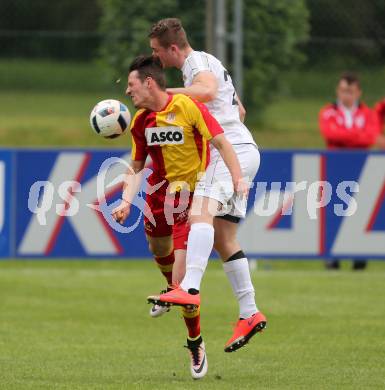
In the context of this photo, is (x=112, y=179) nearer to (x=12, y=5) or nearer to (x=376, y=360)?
(x=12, y=5)

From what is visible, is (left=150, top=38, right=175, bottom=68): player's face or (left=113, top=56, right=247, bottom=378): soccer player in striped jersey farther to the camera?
(left=150, top=38, right=175, bottom=68): player's face

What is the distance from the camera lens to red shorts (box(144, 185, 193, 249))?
26.3 feet

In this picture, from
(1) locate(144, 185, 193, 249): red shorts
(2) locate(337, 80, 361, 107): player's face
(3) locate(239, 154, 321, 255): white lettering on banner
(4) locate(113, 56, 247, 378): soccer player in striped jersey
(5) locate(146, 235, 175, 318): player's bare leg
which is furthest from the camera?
(2) locate(337, 80, 361, 107): player's face

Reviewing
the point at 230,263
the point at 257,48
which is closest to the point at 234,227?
the point at 230,263

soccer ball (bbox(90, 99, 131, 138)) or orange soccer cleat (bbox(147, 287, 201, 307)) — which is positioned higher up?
soccer ball (bbox(90, 99, 131, 138))

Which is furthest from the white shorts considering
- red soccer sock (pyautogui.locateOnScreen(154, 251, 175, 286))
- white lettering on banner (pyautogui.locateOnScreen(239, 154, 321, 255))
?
white lettering on banner (pyautogui.locateOnScreen(239, 154, 321, 255))

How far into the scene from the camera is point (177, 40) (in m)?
7.95

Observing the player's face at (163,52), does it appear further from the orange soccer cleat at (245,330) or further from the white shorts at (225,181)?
the orange soccer cleat at (245,330)

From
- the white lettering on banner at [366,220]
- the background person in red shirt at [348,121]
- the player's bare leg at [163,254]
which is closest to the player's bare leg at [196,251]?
the player's bare leg at [163,254]

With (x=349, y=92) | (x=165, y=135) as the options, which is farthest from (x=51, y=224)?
(x=165, y=135)

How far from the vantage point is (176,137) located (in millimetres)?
7719

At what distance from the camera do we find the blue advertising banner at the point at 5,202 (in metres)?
13.3

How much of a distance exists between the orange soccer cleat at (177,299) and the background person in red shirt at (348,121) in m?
7.11

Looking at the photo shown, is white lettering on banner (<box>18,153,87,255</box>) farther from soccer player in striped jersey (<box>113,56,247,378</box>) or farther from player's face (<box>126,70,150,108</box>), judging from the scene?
player's face (<box>126,70,150,108</box>)
